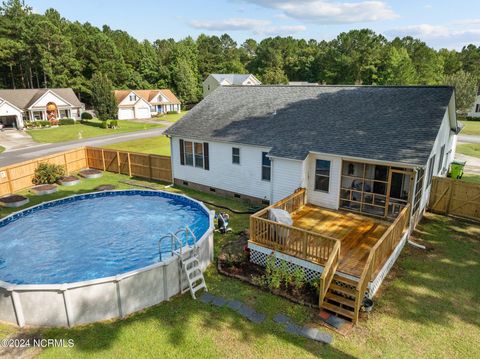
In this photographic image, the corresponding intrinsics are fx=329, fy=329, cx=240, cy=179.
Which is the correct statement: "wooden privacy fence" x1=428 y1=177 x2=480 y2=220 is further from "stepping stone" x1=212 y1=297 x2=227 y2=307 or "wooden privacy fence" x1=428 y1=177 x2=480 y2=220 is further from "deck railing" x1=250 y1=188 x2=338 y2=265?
"stepping stone" x1=212 y1=297 x2=227 y2=307

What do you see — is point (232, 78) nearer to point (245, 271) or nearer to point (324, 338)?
point (245, 271)

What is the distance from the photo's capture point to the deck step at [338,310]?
9.13 m

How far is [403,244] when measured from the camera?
12.8 metres

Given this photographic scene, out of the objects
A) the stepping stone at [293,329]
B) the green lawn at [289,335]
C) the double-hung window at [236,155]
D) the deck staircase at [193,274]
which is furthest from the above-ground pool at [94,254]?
the stepping stone at [293,329]

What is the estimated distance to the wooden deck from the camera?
10578mm

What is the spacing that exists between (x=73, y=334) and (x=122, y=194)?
12705 millimetres

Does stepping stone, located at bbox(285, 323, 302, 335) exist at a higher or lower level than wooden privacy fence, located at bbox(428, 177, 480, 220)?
lower

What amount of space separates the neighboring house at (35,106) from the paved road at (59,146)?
14.9 metres

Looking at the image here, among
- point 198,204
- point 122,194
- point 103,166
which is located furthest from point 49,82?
point 198,204

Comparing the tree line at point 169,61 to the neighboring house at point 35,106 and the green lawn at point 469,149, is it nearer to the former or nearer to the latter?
the neighboring house at point 35,106

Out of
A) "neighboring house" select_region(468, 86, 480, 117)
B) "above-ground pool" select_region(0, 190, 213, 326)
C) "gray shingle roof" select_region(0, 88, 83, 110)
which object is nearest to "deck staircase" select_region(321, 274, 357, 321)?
"above-ground pool" select_region(0, 190, 213, 326)

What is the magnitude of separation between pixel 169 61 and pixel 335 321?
86135 mm

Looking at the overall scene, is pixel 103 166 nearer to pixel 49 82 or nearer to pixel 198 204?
pixel 198 204

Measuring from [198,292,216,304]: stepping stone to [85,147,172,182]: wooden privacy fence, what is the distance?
1301 centimetres
